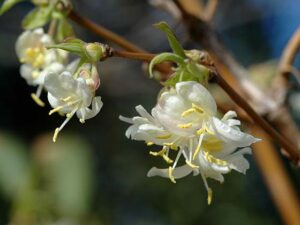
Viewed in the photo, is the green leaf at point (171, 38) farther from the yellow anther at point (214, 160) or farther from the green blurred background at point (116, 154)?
the green blurred background at point (116, 154)

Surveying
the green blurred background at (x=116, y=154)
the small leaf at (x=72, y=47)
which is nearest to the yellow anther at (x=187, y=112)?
the small leaf at (x=72, y=47)

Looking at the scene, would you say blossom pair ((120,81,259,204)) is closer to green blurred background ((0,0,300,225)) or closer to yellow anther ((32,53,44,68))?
yellow anther ((32,53,44,68))

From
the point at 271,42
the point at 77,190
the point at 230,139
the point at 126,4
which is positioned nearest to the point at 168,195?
the point at 126,4

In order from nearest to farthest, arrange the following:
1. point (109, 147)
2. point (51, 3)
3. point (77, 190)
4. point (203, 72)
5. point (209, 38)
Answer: point (203, 72) → point (51, 3) → point (209, 38) → point (77, 190) → point (109, 147)

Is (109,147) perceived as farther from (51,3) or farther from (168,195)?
(51,3)

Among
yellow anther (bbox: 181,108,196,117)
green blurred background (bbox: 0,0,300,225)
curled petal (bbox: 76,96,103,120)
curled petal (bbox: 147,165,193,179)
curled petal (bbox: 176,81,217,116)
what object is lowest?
green blurred background (bbox: 0,0,300,225)

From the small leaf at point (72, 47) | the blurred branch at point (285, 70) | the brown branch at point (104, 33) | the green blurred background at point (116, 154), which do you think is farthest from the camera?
the green blurred background at point (116, 154)

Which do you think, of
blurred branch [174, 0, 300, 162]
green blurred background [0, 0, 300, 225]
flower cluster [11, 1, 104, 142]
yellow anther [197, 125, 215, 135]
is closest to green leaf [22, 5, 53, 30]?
flower cluster [11, 1, 104, 142]
